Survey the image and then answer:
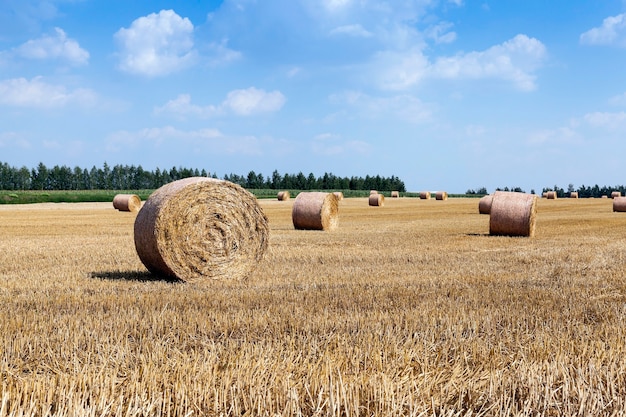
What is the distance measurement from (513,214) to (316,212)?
6917mm

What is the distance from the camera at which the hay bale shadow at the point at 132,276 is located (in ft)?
33.0

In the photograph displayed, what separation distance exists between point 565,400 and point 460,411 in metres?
0.79

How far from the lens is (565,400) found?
3.81 meters

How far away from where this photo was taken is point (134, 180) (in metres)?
132

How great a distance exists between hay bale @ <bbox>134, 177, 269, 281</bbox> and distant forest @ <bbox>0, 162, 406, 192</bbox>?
103865mm

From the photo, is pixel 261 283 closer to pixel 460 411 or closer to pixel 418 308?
pixel 418 308

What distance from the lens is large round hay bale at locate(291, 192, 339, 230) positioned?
881 inches

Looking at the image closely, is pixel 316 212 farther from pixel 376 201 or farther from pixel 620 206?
pixel 376 201

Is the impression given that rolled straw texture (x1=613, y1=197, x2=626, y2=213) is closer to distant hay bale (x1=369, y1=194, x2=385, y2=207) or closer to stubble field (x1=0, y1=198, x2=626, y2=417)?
distant hay bale (x1=369, y1=194, x2=385, y2=207)

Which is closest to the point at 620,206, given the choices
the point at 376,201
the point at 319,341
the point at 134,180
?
the point at 376,201

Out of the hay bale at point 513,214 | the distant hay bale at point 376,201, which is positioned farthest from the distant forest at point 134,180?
the hay bale at point 513,214

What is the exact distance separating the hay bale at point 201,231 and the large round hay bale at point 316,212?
10.8 m

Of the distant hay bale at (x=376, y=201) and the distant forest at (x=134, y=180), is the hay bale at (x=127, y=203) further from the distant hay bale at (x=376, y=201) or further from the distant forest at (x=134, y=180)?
the distant forest at (x=134, y=180)

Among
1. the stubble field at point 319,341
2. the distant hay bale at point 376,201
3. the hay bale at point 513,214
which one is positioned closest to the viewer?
the stubble field at point 319,341
